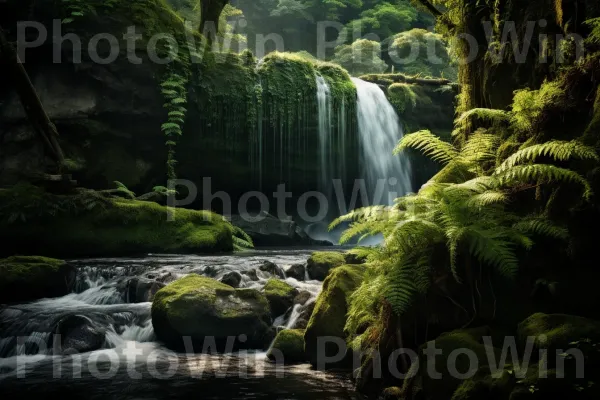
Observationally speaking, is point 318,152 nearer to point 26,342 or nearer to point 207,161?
point 207,161

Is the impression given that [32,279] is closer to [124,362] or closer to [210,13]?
[124,362]

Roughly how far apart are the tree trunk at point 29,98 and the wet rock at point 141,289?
5870 mm

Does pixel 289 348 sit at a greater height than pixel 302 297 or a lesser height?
lesser

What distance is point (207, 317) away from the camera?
6727 mm

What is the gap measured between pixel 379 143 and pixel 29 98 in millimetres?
11803

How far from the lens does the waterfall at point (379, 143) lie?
1906 cm

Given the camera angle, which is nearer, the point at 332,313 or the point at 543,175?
the point at 543,175

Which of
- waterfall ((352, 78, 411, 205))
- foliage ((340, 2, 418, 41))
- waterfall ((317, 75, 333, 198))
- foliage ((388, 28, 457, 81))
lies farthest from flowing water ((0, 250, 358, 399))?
foliage ((340, 2, 418, 41))

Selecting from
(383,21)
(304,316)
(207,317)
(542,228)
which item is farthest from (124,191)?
(383,21)

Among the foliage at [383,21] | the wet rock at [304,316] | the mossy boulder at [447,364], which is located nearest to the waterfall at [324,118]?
the wet rock at [304,316]

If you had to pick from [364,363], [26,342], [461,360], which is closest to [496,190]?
[461,360]

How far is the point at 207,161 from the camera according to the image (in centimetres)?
1769

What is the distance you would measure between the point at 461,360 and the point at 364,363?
1.48 meters

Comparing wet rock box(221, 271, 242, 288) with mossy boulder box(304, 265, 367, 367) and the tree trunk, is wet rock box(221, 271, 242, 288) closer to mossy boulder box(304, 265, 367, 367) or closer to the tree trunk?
mossy boulder box(304, 265, 367, 367)
